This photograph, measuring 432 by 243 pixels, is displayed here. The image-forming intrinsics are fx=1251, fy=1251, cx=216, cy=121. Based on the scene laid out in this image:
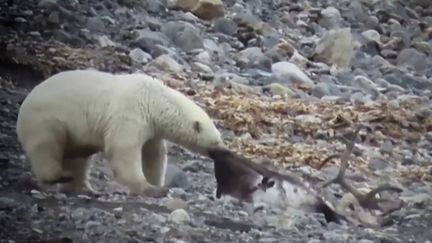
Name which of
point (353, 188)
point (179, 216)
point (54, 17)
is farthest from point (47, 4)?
point (353, 188)

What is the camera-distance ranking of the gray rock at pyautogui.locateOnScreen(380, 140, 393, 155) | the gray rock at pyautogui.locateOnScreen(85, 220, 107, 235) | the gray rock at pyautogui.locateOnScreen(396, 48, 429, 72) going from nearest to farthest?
1. the gray rock at pyautogui.locateOnScreen(85, 220, 107, 235)
2. the gray rock at pyautogui.locateOnScreen(380, 140, 393, 155)
3. the gray rock at pyautogui.locateOnScreen(396, 48, 429, 72)

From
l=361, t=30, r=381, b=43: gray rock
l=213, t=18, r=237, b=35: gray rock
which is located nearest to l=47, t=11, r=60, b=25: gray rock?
l=213, t=18, r=237, b=35: gray rock

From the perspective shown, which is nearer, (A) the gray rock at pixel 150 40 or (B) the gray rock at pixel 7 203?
(B) the gray rock at pixel 7 203

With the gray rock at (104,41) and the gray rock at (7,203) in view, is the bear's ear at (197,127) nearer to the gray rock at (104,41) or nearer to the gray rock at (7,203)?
the gray rock at (104,41)

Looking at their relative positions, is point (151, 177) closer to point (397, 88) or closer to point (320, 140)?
point (320, 140)

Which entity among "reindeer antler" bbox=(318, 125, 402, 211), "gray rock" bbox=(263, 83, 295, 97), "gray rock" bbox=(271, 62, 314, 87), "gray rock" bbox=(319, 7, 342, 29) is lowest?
"reindeer antler" bbox=(318, 125, 402, 211)

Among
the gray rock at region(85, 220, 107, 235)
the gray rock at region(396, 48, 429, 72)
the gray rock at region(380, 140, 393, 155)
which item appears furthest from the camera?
the gray rock at region(396, 48, 429, 72)

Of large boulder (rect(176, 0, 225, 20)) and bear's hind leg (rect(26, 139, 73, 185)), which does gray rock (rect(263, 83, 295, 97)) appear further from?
bear's hind leg (rect(26, 139, 73, 185))

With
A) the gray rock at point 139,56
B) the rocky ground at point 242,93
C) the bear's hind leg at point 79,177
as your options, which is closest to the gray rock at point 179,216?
the rocky ground at point 242,93

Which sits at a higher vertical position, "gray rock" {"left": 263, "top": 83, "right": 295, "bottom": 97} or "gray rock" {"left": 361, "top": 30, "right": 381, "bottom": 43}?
"gray rock" {"left": 361, "top": 30, "right": 381, "bottom": 43}
